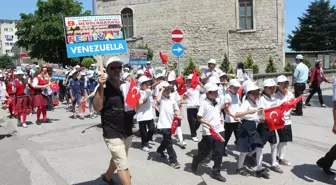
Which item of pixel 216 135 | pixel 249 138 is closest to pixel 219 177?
pixel 216 135

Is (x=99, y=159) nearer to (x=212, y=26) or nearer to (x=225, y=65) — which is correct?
(x=225, y=65)

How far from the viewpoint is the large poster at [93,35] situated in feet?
24.2

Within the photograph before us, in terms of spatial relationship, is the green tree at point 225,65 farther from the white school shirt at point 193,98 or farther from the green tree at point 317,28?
the green tree at point 317,28

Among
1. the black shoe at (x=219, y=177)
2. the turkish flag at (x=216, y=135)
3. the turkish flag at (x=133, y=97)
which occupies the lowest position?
the black shoe at (x=219, y=177)

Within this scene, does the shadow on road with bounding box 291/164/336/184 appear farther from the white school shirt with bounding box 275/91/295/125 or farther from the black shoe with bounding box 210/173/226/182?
the black shoe with bounding box 210/173/226/182

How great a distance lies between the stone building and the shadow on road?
21.3 metres

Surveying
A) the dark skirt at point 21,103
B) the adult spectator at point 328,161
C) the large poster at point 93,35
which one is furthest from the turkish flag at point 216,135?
the dark skirt at point 21,103

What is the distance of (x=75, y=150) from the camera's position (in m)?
7.38

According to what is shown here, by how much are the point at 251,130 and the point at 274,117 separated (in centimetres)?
43

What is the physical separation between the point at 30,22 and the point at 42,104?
113 feet

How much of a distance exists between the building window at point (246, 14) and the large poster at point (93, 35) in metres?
19.6

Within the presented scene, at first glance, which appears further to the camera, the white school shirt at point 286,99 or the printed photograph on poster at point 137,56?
the printed photograph on poster at point 137,56

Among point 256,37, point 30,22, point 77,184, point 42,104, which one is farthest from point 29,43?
point 77,184

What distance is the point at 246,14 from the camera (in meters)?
→ 26.3
